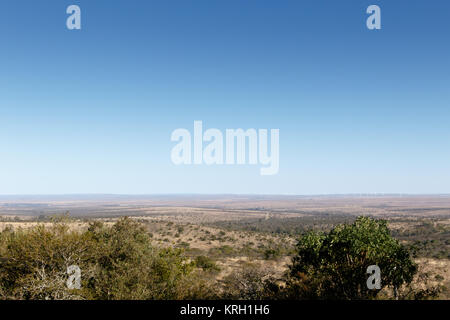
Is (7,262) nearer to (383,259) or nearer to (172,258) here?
(172,258)

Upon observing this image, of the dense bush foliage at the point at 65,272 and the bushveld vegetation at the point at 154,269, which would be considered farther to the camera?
the bushveld vegetation at the point at 154,269

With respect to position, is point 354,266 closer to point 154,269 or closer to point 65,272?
point 154,269

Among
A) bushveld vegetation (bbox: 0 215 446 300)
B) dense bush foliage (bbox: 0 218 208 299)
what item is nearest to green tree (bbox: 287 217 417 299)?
bushveld vegetation (bbox: 0 215 446 300)

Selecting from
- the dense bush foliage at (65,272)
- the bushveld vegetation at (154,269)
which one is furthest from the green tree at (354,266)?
the dense bush foliage at (65,272)

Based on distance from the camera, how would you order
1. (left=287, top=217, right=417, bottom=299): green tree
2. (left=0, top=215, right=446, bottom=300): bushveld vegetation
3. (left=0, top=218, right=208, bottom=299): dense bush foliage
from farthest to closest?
(left=287, top=217, right=417, bottom=299): green tree → (left=0, top=215, right=446, bottom=300): bushveld vegetation → (left=0, top=218, right=208, bottom=299): dense bush foliage

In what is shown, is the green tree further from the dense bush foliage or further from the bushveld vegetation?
the dense bush foliage

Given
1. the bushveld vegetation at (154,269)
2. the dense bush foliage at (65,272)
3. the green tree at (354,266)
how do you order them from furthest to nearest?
the green tree at (354,266) → the bushveld vegetation at (154,269) → the dense bush foliage at (65,272)

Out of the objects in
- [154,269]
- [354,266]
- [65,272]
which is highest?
[354,266]

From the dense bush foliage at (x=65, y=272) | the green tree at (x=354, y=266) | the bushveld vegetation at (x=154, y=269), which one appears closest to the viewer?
the dense bush foliage at (x=65, y=272)

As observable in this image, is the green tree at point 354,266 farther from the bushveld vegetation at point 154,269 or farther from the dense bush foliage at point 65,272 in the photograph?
the dense bush foliage at point 65,272

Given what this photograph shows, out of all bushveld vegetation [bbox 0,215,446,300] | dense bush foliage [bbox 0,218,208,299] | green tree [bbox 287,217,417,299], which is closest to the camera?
dense bush foliage [bbox 0,218,208,299]

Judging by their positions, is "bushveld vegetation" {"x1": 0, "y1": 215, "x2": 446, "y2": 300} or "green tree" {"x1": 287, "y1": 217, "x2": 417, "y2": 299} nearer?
"bushveld vegetation" {"x1": 0, "y1": 215, "x2": 446, "y2": 300}

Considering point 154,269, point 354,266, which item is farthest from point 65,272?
point 354,266
